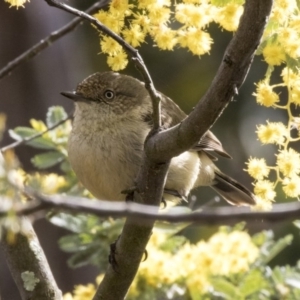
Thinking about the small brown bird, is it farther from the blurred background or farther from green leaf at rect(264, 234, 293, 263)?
the blurred background

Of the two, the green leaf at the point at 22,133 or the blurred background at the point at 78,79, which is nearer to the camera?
the green leaf at the point at 22,133

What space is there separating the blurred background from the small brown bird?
2.12m

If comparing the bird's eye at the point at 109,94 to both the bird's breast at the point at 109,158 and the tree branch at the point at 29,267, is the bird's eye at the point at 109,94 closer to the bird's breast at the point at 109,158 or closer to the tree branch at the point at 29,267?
the bird's breast at the point at 109,158

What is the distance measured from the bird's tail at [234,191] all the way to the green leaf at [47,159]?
1256 mm

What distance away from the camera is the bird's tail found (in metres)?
5.47

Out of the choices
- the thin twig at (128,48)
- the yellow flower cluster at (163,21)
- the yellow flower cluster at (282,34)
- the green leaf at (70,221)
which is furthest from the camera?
the green leaf at (70,221)

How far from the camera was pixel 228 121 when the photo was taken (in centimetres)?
737

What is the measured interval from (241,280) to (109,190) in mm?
873

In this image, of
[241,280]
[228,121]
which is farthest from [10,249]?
[228,121]

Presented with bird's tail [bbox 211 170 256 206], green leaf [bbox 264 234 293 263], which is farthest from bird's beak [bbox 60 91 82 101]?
green leaf [bbox 264 234 293 263]

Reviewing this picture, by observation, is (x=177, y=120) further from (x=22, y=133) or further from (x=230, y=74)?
(x=230, y=74)

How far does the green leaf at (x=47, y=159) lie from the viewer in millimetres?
4652

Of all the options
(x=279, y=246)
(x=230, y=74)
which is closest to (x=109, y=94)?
(x=279, y=246)

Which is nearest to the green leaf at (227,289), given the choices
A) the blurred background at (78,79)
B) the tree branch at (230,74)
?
the tree branch at (230,74)
